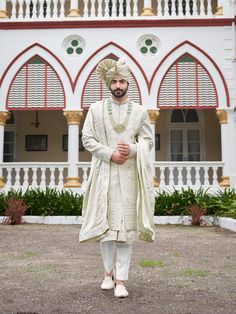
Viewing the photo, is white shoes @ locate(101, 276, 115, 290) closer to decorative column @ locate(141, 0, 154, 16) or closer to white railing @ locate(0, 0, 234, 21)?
white railing @ locate(0, 0, 234, 21)

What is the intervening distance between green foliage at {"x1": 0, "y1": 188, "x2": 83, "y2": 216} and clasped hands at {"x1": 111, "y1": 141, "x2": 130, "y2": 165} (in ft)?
22.4

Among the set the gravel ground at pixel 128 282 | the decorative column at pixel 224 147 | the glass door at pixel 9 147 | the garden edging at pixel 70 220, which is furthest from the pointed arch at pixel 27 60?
the gravel ground at pixel 128 282

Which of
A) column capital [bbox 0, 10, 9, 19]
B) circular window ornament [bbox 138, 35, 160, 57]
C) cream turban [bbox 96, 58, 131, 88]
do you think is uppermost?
column capital [bbox 0, 10, 9, 19]

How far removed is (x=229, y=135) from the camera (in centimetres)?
1266

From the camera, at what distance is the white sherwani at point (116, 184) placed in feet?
11.7

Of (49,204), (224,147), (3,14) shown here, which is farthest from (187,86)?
(3,14)

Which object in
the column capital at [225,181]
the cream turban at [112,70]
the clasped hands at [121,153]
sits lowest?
the column capital at [225,181]

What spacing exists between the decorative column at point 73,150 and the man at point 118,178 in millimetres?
8604

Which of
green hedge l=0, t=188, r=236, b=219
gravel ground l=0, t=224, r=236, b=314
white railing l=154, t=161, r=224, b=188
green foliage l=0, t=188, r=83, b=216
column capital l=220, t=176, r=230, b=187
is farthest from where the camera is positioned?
column capital l=220, t=176, r=230, b=187

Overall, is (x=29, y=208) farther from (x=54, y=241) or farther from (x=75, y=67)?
(x=75, y=67)

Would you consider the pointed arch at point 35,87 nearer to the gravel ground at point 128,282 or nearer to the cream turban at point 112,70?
the gravel ground at point 128,282

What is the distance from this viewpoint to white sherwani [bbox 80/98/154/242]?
141 inches

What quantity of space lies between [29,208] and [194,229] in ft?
13.1

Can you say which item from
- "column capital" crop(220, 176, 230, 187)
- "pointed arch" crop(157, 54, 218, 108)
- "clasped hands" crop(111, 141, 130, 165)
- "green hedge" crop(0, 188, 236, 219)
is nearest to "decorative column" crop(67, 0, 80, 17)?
"pointed arch" crop(157, 54, 218, 108)
